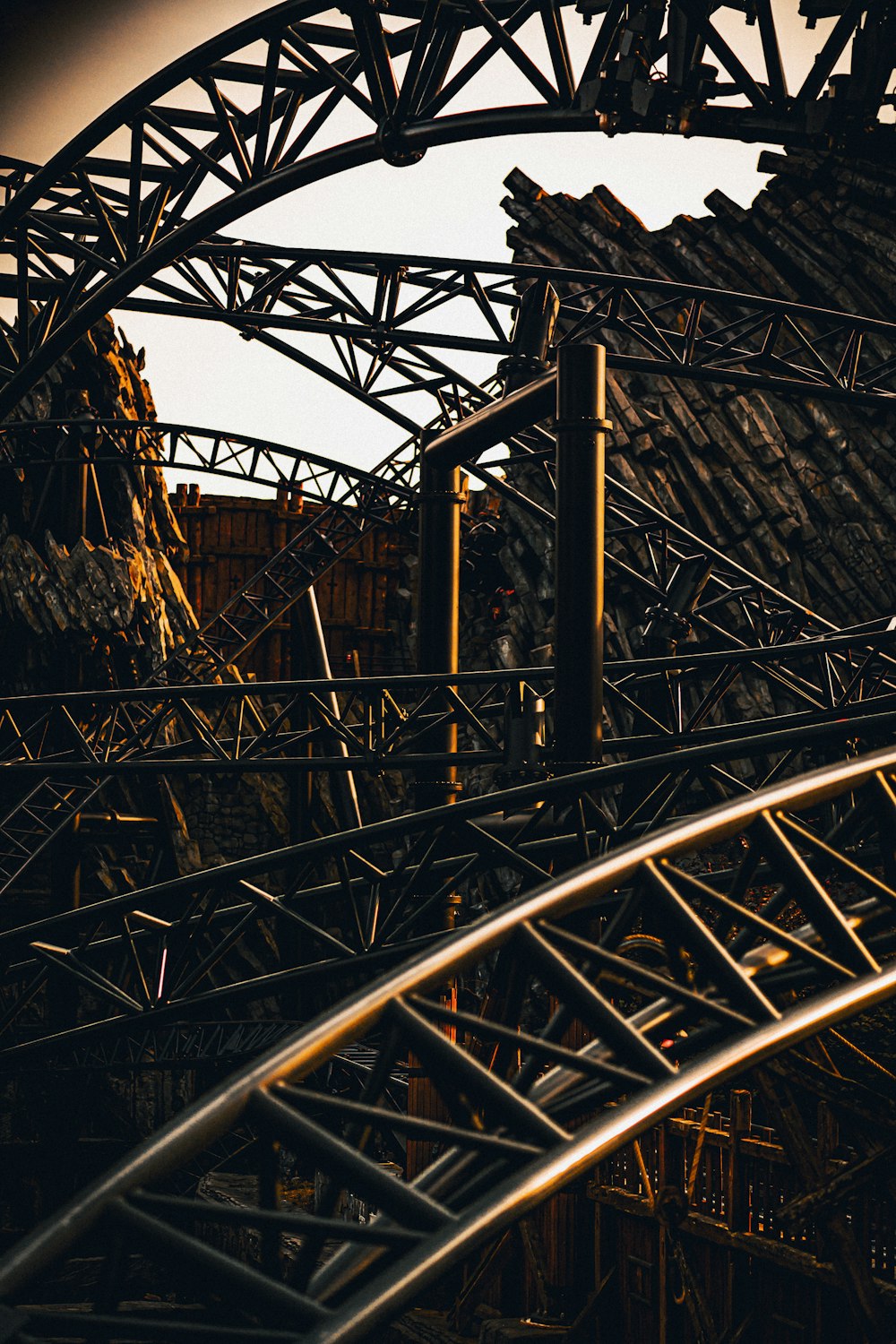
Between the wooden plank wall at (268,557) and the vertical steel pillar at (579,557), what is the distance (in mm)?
26790

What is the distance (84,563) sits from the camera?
29.5 metres

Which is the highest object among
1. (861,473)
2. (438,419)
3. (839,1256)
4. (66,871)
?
(861,473)

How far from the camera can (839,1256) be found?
9.70 meters

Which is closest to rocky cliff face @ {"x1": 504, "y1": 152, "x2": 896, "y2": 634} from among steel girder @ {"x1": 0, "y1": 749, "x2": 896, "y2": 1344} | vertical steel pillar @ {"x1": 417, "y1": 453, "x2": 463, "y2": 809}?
vertical steel pillar @ {"x1": 417, "y1": 453, "x2": 463, "y2": 809}

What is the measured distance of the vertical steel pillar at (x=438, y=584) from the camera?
11688mm

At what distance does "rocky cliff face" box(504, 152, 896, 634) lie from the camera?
27.9m

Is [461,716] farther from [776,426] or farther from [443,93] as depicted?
[776,426]

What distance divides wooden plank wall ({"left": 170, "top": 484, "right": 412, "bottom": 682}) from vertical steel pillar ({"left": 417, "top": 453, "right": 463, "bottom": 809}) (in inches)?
919

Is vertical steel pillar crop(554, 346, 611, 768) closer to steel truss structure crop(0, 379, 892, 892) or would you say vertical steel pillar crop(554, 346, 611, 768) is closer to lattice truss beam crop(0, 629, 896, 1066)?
lattice truss beam crop(0, 629, 896, 1066)

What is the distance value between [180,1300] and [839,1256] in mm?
11482

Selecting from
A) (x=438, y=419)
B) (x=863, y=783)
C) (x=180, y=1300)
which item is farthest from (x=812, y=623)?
(x=180, y=1300)

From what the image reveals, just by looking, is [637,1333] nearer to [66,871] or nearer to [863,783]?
[863,783]

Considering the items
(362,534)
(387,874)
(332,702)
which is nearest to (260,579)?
(362,534)

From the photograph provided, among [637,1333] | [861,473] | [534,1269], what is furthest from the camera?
[861,473]
